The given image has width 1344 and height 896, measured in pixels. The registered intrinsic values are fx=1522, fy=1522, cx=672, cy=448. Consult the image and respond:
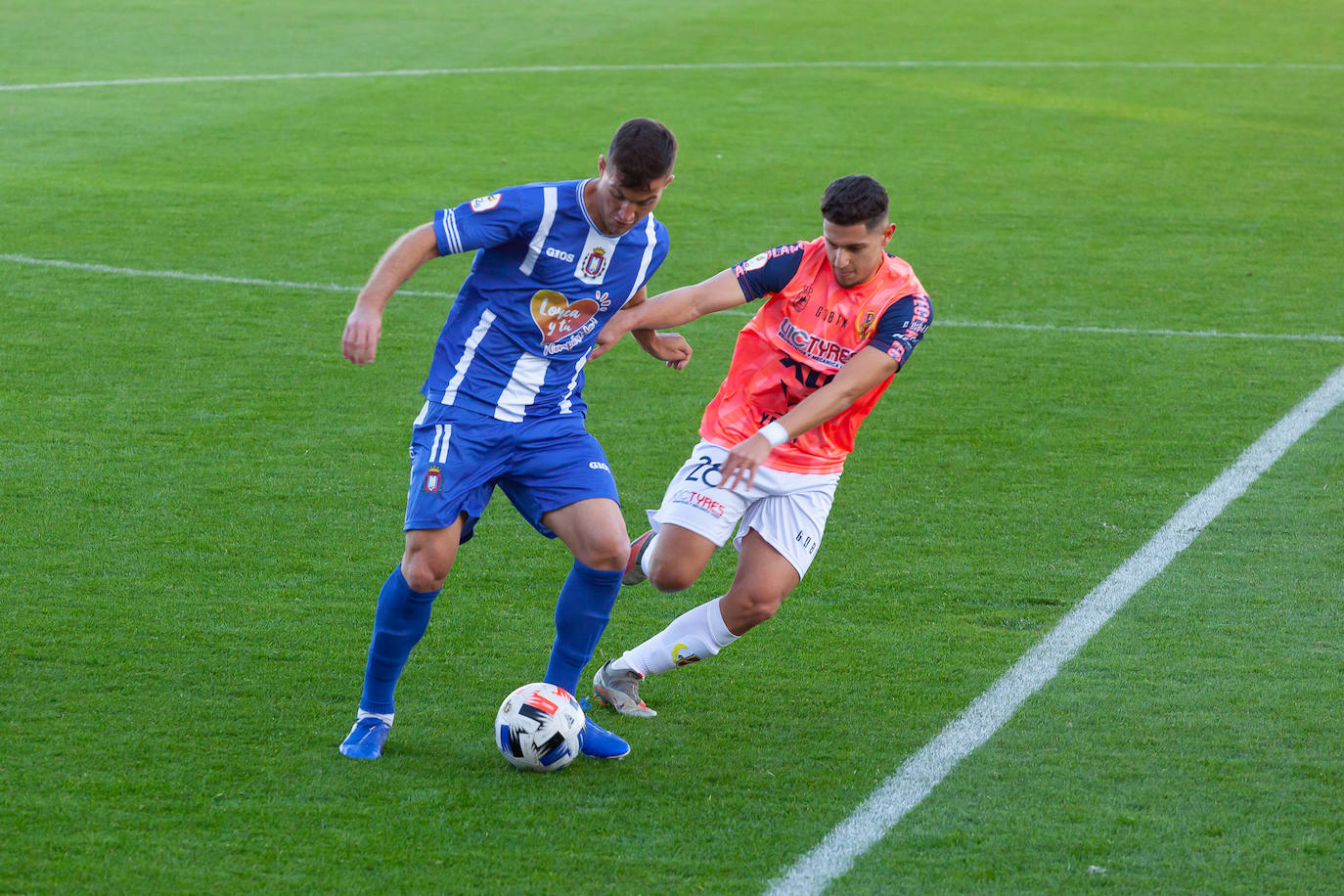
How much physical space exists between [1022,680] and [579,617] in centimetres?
152

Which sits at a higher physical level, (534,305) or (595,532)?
(534,305)

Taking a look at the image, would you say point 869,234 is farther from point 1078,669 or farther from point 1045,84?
point 1045,84

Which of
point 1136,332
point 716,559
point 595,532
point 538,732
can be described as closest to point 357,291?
point 716,559

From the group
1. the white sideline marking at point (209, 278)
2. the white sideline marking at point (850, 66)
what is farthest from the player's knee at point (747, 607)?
the white sideline marking at point (850, 66)

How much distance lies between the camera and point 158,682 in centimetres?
470

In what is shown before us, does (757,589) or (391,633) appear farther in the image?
(757,589)

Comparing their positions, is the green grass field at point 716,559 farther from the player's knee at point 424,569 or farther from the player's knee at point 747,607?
the player's knee at point 424,569

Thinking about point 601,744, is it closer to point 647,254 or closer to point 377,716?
point 377,716

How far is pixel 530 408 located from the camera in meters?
4.45

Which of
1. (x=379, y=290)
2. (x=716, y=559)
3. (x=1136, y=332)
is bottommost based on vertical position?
(x=716, y=559)

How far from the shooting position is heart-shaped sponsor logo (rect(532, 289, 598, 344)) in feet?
14.5

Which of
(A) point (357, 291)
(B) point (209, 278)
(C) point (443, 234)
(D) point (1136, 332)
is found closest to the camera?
(C) point (443, 234)

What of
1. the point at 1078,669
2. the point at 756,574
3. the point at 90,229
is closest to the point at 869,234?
the point at 756,574

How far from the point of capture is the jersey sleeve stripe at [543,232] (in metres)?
4.30
